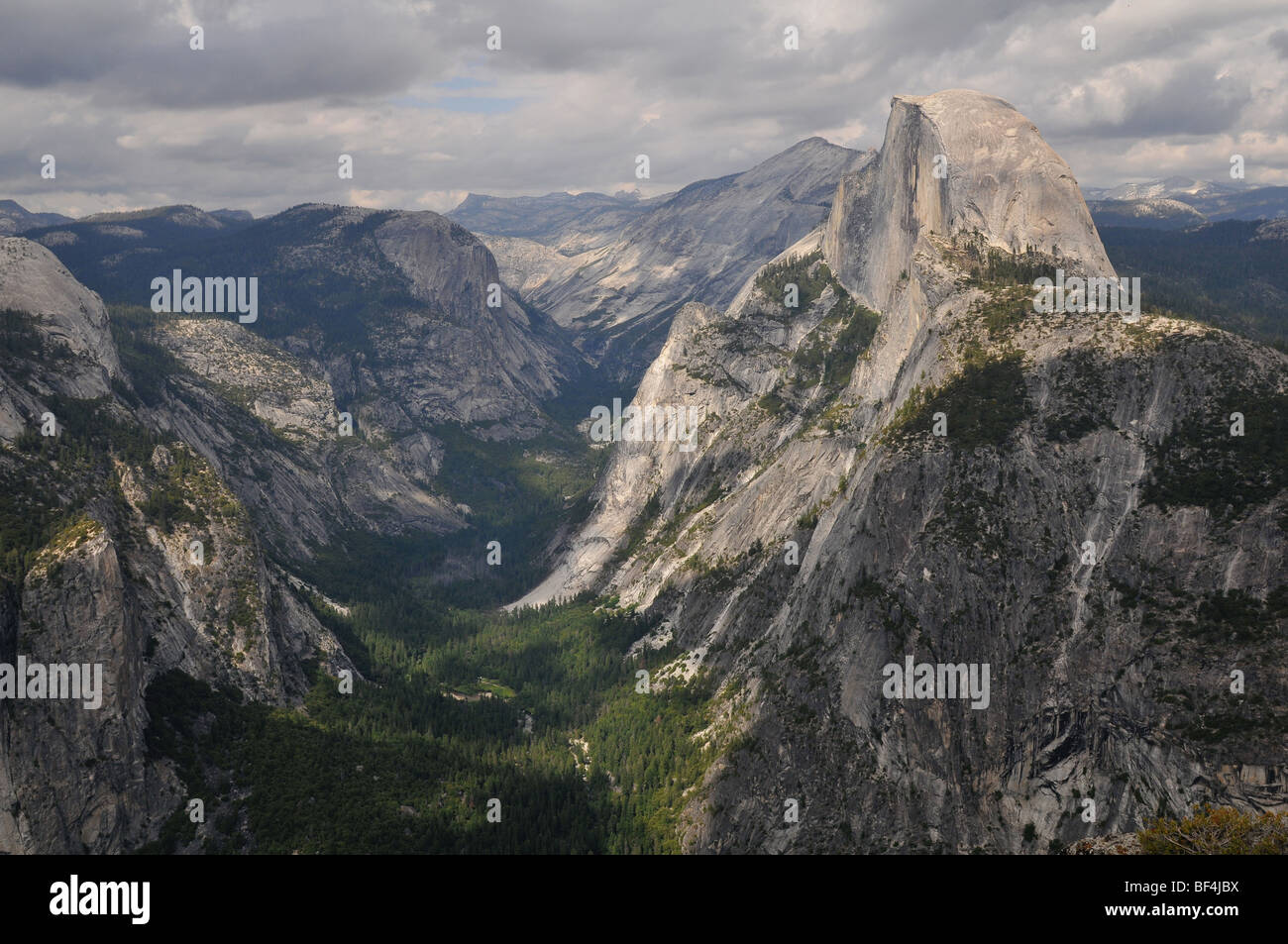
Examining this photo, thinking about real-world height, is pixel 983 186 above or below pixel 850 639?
above

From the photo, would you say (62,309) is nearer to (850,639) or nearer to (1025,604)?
(850,639)

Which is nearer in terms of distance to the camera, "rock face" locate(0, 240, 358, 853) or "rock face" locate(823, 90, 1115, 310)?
"rock face" locate(0, 240, 358, 853)

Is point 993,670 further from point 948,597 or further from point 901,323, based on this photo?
point 901,323

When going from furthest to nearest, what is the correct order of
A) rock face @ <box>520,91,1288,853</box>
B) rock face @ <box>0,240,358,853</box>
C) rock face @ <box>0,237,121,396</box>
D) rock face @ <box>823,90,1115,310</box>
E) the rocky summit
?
rock face @ <box>0,237,121,396</box>
rock face @ <box>823,90,1115,310</box>
rock face @ <box>0,240,358,853</box>
the rocky summit
rock face @ <box>520,91,1288,853</box>

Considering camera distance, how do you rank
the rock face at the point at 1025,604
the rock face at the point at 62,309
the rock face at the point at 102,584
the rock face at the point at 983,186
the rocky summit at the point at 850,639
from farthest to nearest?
the rock face at the point at 62,309 < the rock face at the point at 983,186 < the rock face at the point at 102,584 < the rocky summit at the point at 850,639 < the rock face at the point at 1025,604

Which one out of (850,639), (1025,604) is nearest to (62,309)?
(850,639)

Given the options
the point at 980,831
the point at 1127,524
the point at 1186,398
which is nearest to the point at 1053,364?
the point at 1186,398

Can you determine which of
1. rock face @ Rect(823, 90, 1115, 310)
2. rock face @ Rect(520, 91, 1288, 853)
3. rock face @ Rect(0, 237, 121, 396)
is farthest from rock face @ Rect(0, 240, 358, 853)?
rock face @ Rect(823, 90, 1115, 310)

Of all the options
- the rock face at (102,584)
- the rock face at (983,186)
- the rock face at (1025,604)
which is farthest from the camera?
the rock face at (983,186)

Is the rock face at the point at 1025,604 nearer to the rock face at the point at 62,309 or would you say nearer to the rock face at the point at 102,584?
the rock face at the point at 102,584

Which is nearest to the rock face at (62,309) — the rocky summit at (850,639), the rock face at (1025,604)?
the rocky summit at (850,639)

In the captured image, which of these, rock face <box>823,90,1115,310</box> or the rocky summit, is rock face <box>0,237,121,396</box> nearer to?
the rocky summit
